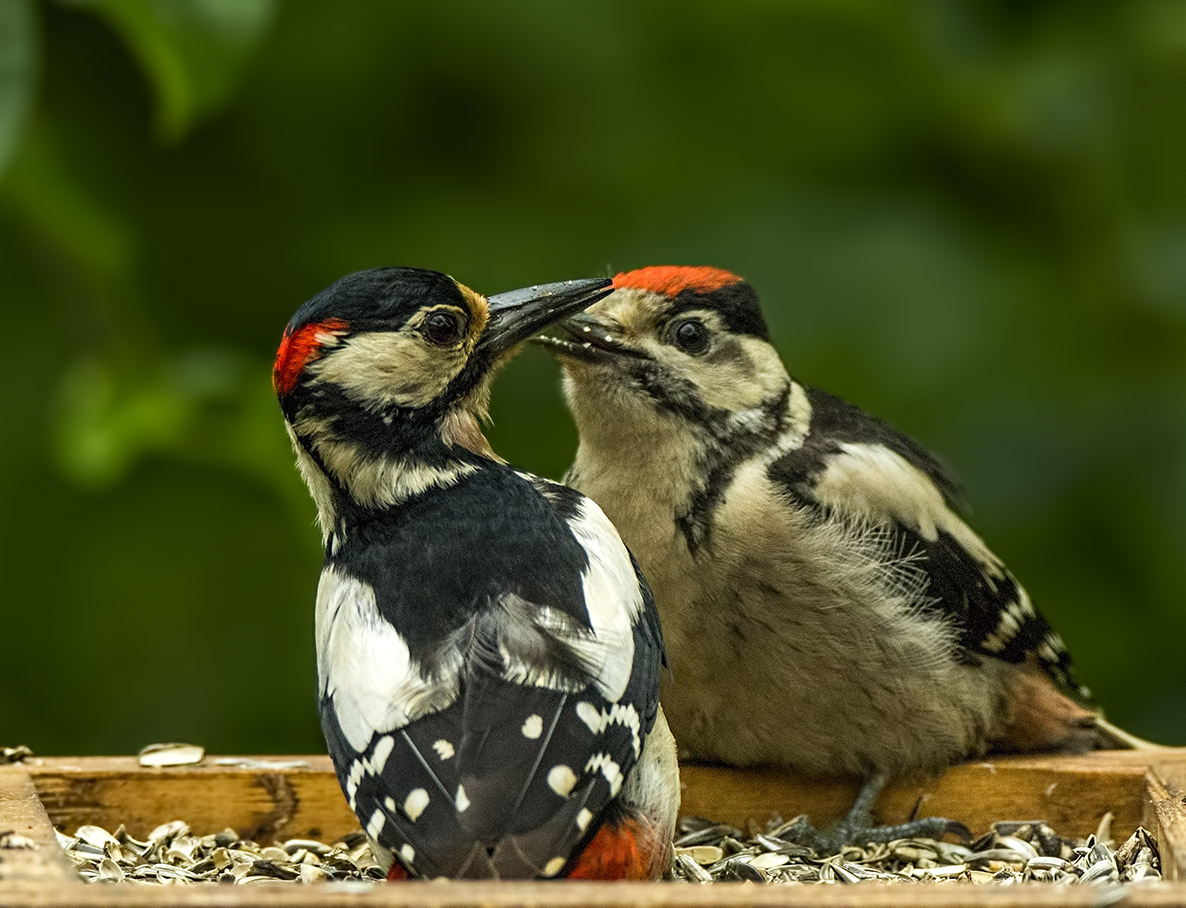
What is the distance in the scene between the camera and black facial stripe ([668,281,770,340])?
3.56 metres

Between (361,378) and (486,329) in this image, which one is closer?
(361,378)

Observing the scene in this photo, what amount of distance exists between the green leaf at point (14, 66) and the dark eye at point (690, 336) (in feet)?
4.74

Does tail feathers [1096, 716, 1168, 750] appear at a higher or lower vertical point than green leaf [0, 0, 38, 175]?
lower

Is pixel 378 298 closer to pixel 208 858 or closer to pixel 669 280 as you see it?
pixel 669 280

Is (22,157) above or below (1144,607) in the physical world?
above

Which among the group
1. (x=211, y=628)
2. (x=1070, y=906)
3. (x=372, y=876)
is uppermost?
(x=1070, y=906)

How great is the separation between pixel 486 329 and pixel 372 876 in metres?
1.07

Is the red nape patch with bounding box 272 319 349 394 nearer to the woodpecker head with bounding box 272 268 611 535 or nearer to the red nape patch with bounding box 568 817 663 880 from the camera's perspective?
the woodpecker head with bounding box 272 268 611 535

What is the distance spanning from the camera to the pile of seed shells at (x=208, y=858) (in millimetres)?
2963

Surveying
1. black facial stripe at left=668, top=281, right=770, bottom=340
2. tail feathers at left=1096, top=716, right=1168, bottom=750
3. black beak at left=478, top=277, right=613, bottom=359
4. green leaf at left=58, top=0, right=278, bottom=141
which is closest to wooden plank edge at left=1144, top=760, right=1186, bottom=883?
tail feathers at left=1096, top=716, right=1168, bottom=750

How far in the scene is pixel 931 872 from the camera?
3033mm

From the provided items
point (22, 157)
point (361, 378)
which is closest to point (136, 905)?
point (361, 378)

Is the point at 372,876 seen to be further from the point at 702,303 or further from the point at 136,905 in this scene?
the point at 702,303

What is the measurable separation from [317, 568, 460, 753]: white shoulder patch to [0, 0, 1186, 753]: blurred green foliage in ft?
5.11
